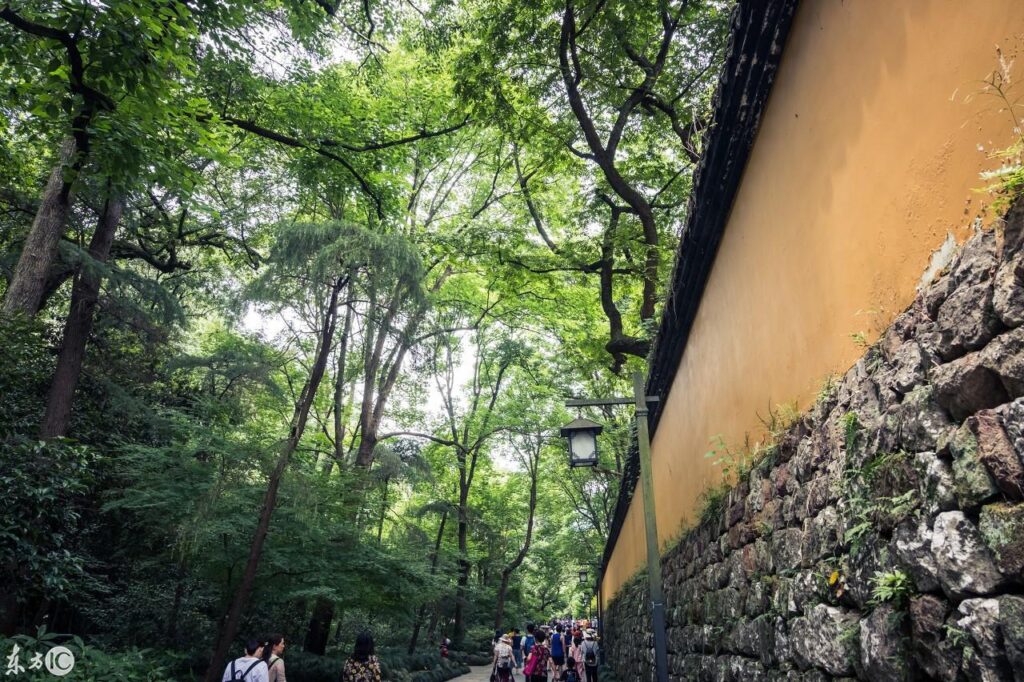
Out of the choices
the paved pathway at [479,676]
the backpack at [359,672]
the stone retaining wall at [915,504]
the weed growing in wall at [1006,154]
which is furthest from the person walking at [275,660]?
the paved pathway at [479,676]

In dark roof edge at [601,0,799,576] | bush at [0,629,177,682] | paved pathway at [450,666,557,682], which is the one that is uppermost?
dark roof edge at [601,0,799,576]

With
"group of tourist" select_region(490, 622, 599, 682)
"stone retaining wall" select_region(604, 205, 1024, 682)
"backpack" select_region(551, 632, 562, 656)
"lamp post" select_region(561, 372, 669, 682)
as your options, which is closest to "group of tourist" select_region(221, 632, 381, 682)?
"lamp post" select_region(561, 372, 669, 682)

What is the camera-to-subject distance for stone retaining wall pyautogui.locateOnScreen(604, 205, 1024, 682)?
1.70m

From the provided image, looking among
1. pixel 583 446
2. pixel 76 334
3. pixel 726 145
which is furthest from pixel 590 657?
pixel 726 145

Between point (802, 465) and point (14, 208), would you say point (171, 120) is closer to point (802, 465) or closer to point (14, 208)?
point (14, 208)

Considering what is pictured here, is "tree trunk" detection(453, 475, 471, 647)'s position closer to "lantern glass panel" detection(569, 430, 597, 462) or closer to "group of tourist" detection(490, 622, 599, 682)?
"group of tourist" detection(490, 622, 599, 682)

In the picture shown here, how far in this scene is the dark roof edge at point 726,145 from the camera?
12.5 feet

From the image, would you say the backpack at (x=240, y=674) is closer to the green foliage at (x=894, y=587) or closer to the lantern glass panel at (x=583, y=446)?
the lantern glass panel at (x=583, y=446)

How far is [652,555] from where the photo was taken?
19.6ft

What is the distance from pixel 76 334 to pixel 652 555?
32.0 feet

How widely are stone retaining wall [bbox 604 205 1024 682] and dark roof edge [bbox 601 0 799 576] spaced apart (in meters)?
2.09

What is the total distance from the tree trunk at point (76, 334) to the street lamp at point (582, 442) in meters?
7.63

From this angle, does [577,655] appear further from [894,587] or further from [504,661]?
[894,587]

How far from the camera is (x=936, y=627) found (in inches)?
77.5
